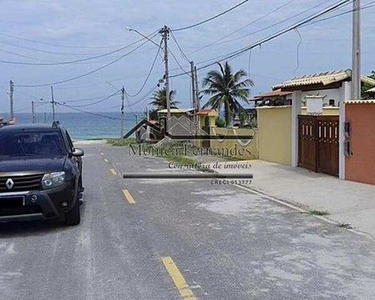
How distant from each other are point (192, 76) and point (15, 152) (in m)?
32.3

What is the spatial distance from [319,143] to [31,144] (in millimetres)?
9756

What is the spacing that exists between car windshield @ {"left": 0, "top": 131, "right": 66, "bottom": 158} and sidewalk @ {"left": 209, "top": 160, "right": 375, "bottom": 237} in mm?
5368

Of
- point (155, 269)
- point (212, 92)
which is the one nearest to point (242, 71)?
point (212, 92)

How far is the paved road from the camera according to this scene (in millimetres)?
5594

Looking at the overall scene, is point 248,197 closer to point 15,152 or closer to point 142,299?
point 15,152

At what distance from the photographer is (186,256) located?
22.8 feet

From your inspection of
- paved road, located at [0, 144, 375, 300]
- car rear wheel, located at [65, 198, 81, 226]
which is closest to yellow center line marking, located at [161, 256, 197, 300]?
paved road, located at [0, 144, 375, 300]

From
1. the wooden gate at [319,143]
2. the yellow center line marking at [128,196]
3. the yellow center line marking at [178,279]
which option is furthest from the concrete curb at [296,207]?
the yellow center line marking at [178,279]

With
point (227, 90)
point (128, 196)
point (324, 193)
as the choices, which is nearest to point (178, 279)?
point (128, 196)

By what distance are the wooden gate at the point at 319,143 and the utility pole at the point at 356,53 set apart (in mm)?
981

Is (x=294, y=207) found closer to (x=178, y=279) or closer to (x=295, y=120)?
(x=178, y=279)

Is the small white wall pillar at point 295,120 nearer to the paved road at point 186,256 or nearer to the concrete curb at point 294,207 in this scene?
the concrete curb at point 294,207

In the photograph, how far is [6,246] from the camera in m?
7.77

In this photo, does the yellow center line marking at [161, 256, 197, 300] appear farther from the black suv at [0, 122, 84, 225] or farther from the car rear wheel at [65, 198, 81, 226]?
the car rear wheel at [65, 198, 81, 226]
